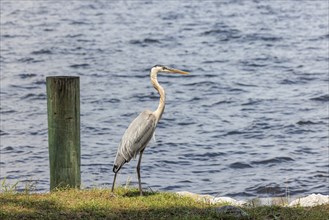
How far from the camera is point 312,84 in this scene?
781 inches

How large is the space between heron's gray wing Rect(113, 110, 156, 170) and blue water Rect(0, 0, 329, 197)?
8.89 ft

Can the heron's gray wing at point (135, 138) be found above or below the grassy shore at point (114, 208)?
above

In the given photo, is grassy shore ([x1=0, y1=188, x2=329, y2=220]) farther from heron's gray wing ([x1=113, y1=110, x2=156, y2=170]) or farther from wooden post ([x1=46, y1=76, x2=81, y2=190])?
heron's gray wing ([x1=113, y1=110, x2=156, y2=170])

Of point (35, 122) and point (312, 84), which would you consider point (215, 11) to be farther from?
point (35, 122)

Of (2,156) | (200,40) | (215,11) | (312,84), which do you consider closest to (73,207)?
(2,156)

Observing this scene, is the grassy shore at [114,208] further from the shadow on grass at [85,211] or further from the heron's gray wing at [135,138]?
the heron's gray wing at [135,138]

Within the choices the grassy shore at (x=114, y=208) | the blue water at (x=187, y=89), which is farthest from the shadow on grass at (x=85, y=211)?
the blue water at (x=187, y=89)

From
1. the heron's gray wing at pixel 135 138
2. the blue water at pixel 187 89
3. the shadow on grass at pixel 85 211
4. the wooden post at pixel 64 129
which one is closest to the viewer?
the shadow on grass at pixel 85 211

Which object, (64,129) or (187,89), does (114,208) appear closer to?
(64,129)

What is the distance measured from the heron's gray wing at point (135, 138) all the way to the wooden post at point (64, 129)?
0.49m

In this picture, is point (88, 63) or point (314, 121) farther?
point (88, 63)

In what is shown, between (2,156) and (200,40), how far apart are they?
12.6 m

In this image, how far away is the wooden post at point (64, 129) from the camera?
29.0 ft

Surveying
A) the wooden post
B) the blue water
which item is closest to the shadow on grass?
the wooden post
